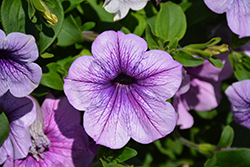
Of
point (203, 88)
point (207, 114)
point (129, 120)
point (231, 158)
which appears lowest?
point (207, 114)

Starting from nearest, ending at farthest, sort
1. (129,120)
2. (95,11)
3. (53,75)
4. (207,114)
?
(129,120) → (53,75) → (95,11) → (207,114)

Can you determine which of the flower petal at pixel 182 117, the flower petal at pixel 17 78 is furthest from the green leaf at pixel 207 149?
the flower petal at pixel 17 78

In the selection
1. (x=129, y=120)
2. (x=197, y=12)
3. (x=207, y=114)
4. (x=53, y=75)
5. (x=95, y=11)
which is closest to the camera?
(x=129, y=120)

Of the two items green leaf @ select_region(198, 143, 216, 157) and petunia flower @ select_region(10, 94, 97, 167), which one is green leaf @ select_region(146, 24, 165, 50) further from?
green leaf @ select_region(198, 143, 216, 157)

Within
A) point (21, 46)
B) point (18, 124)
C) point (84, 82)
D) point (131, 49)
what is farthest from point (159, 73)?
point (18, 124)

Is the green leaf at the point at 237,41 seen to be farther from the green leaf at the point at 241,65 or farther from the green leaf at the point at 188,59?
the green leaf at the point at 188,59

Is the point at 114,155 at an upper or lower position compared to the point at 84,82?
lower

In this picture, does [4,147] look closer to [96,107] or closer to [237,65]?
[96,107]

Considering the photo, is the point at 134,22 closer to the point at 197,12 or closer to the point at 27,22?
the point at 197,12
